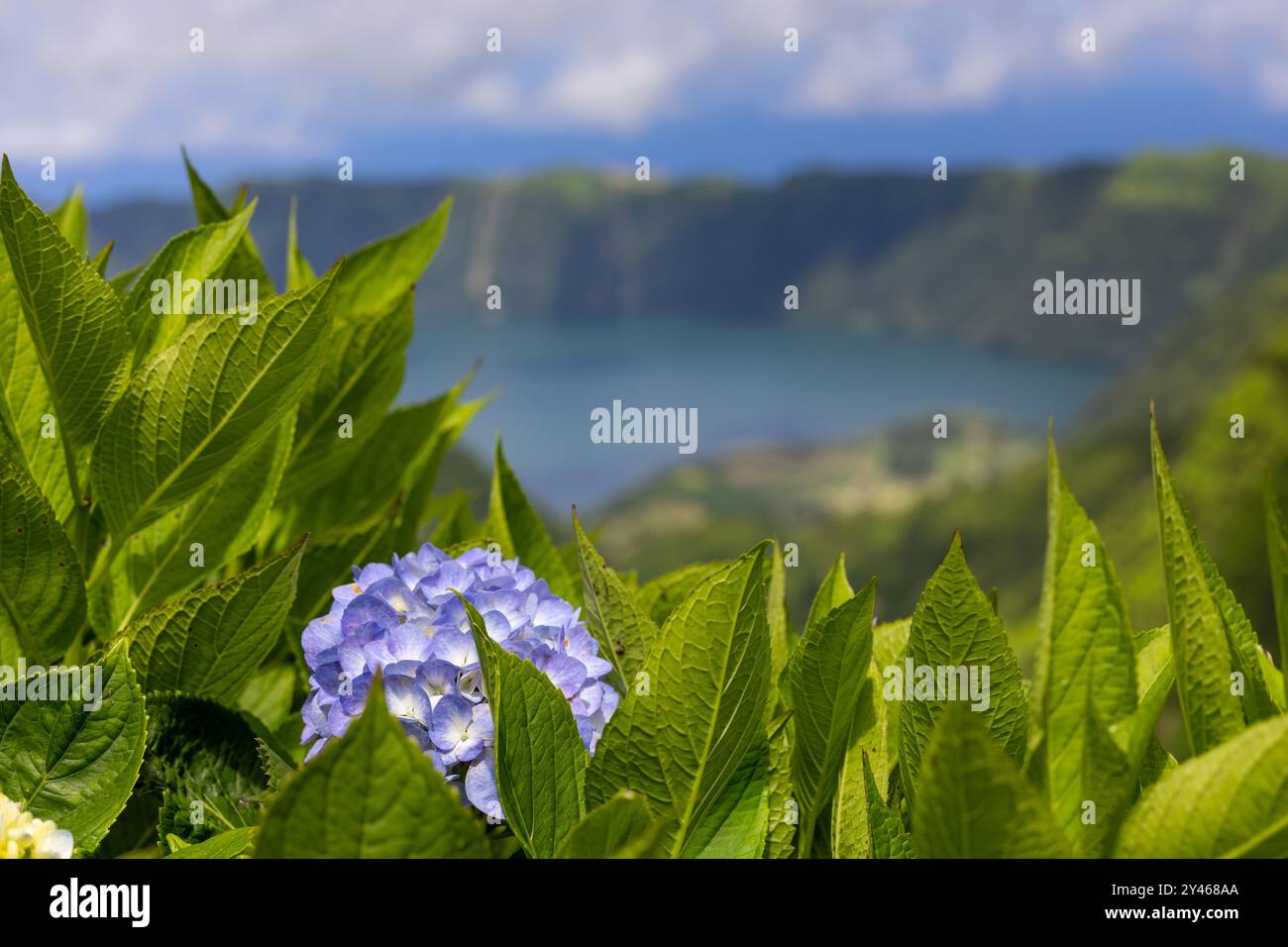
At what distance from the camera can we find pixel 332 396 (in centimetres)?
233

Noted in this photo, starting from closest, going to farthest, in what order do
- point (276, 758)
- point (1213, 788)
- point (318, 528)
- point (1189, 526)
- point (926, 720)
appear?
point (1213, 788) → point (1189, 526) → point (926, 720) → point (276, 758) → point (318, 528)

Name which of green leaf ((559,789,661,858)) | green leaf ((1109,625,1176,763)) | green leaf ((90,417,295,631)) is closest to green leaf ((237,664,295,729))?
green leaf ((90,417,295,631))

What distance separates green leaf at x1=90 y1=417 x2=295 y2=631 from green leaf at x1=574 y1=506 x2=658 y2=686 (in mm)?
677

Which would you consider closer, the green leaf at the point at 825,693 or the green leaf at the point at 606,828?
the green leaf at the point at 606,828

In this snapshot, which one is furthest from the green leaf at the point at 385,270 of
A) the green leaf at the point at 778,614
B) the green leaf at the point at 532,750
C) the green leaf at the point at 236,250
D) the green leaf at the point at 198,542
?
the green leaf at the point at 532,750

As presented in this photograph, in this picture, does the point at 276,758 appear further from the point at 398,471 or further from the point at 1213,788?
the point at 1213,788

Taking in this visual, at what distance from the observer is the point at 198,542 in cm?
205

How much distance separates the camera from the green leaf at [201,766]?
1.69 meters

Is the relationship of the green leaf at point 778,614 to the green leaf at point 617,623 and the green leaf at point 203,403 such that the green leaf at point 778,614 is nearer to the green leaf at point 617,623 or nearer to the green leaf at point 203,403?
the green leaf at point 617,623

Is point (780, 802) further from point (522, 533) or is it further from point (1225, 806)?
point (522, 533)

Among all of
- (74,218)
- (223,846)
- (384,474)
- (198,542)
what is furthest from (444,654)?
(74,218)

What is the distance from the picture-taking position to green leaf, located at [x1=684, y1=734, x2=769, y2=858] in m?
1.51

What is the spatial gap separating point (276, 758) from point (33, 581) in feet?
1.54
